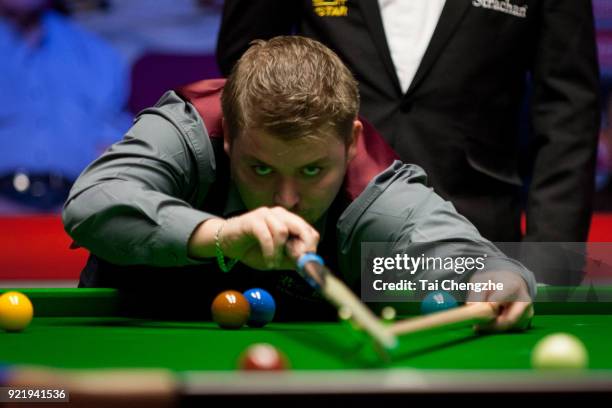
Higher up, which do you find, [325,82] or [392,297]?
[325,82]

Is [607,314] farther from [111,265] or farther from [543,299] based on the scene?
[111,265]

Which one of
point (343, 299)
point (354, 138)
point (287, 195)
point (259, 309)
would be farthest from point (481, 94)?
point (343, 299)

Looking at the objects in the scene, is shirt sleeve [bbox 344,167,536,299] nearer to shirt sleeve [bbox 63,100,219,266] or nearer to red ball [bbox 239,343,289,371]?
shirt sleeve [bbox 63,100,219,266]

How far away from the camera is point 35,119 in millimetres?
5445

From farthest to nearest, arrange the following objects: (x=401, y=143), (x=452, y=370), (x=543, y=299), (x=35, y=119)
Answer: (x=35, y=119), (x=401, y=143), (x=543, y=299), (x=452, y=370)

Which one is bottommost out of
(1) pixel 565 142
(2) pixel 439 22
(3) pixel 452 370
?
(3) pixel 452 370

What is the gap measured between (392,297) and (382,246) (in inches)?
6.0

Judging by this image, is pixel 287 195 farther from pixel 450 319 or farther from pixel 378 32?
pixel 378 32

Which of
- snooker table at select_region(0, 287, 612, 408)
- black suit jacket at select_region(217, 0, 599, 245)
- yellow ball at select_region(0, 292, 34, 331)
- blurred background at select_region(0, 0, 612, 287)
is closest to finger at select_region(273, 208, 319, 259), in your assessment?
snooker table at select_region(0, 287, 612, 408)

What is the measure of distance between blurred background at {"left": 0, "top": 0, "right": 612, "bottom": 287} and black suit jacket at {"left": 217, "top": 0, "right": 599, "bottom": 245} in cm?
219

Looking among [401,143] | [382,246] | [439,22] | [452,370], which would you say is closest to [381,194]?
[382,246]

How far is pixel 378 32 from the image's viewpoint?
10.4 ft

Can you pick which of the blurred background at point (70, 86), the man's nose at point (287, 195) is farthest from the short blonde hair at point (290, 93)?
the blurred background at point (70, 86)

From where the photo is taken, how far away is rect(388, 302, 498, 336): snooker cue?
5.83ft
